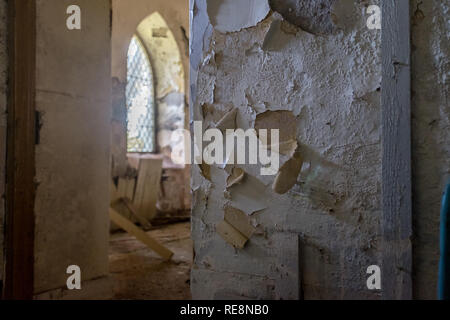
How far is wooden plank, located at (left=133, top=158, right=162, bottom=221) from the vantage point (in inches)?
215

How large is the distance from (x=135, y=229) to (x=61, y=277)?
135 centimetres

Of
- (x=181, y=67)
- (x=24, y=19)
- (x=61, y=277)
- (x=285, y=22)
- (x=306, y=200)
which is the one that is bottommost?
(x=61, y=277)

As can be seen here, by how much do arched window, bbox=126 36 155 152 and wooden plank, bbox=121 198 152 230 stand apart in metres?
0.91

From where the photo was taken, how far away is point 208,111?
64.7 inches

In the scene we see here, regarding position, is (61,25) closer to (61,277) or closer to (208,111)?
(208,111)

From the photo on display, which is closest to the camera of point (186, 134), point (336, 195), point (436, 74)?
point (436, 74)

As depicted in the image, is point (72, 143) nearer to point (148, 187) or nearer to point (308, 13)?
point (308, 13)

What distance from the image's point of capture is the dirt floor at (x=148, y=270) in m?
2.79

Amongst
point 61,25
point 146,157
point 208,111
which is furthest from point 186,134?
point 208,111

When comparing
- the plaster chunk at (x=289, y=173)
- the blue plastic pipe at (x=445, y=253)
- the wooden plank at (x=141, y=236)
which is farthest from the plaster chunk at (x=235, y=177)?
the wooden plank at (x=141, y=236)

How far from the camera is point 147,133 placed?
6.13 metres

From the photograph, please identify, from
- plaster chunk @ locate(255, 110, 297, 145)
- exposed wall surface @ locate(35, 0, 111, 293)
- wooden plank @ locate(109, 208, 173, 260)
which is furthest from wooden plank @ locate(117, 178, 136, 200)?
plaster chunk @ locate(255, 110, 297, 145)

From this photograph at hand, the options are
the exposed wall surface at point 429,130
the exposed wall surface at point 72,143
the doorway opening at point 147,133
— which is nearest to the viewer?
the exposed wall surface at point 429,130

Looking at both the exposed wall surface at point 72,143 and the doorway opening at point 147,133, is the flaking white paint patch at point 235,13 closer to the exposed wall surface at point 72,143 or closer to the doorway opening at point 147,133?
the exposed wall surface at point 72,143
